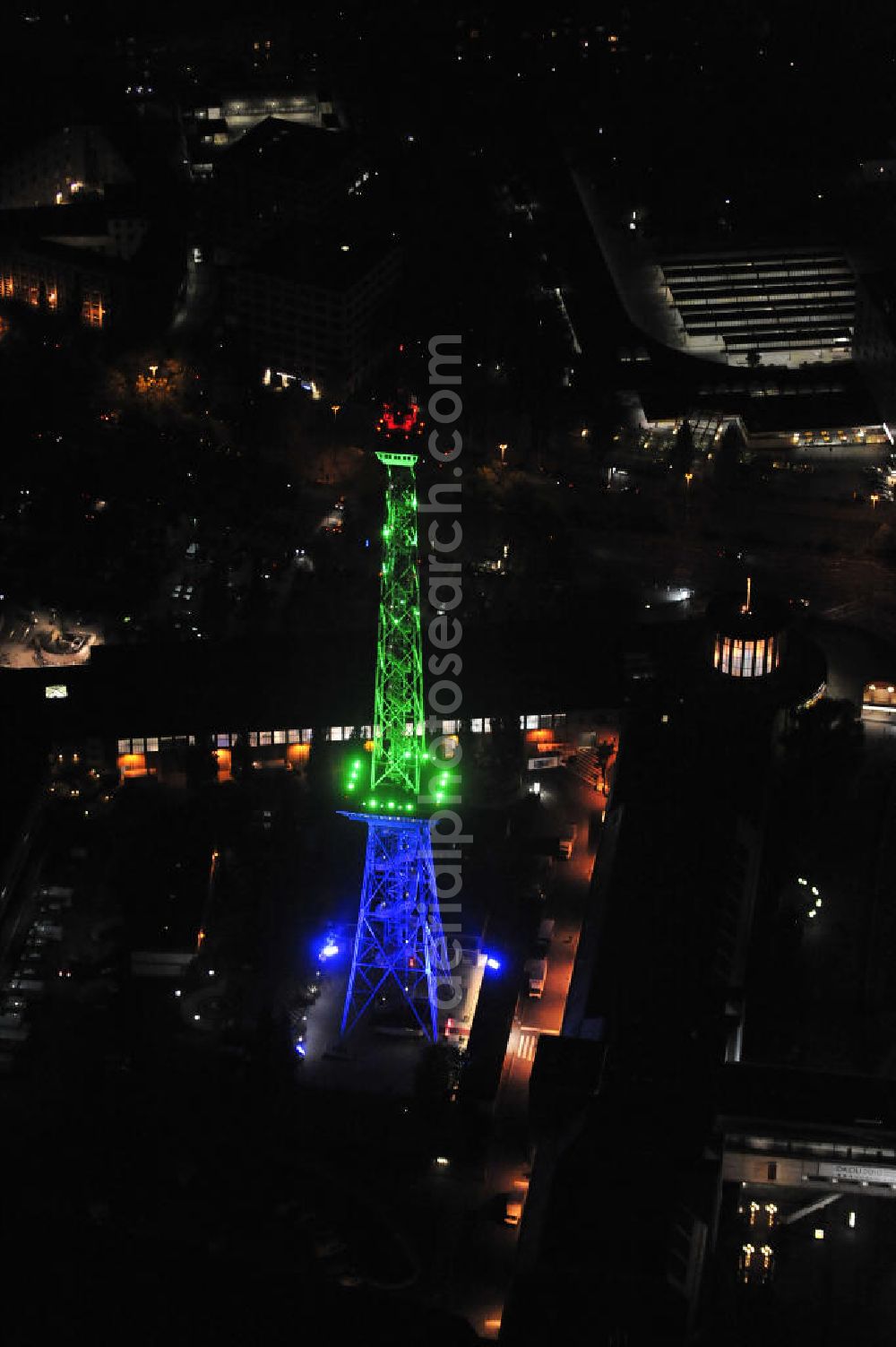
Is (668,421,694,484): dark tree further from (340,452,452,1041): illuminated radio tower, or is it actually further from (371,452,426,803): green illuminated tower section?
(371,452,426,803): green illuminated tower section

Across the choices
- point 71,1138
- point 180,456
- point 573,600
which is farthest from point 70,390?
point 71,1138

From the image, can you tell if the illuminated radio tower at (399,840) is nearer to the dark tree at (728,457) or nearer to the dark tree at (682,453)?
the dark tree at (682,453)

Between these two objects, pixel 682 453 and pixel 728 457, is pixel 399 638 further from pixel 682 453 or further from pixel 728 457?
pixel 728 457

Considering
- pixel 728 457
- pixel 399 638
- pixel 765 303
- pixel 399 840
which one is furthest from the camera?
pixel 765 303

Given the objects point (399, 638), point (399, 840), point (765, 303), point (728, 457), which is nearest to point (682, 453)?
point (728, 457)

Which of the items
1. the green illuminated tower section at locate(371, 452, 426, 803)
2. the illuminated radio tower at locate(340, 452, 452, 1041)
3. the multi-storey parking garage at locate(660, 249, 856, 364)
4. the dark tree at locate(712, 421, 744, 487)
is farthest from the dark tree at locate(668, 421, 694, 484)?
the green illuminated tower section at locate(371, 452, 426, 803)

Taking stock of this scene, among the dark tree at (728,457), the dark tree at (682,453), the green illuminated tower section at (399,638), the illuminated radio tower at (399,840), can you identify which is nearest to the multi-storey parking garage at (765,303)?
the dark tree at (728,457)
